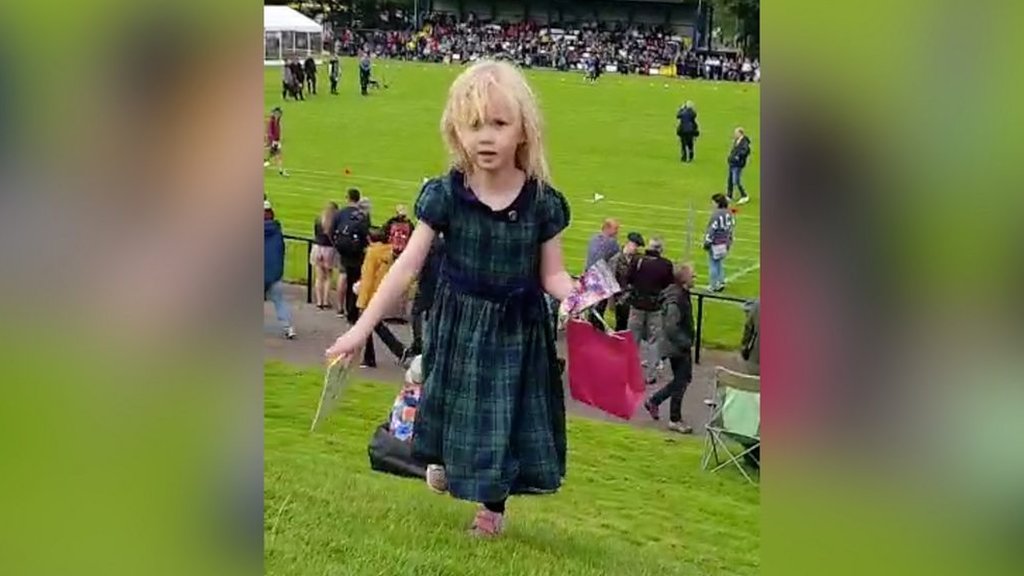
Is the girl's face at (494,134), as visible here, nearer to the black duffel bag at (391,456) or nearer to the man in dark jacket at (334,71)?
the black duffel bag at (391,456)

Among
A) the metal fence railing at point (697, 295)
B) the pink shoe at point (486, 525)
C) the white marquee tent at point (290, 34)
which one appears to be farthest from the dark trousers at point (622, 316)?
the white marquee tent at point (290, 34)

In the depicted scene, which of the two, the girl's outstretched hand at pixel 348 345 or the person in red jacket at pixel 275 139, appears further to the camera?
the person in red jacket at pixel 275 139

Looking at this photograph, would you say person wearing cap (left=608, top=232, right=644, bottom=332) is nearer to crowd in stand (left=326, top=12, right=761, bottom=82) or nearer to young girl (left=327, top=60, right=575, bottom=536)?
crowd in stand (left=326, top=12, right=761, bottom=82)

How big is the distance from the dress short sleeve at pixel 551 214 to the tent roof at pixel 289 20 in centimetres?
125

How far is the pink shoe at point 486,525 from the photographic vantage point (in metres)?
3.88

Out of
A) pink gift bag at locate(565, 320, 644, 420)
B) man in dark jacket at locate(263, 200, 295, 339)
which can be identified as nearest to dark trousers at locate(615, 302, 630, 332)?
pink gift bag at locate(565, 320, 644, 420)

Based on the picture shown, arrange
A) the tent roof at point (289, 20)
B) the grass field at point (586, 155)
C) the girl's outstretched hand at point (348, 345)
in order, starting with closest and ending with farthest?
the girl's outstretched hand at point (348, 345) → the tent roof at point (289, 20) → the grass field at point (586, 155)

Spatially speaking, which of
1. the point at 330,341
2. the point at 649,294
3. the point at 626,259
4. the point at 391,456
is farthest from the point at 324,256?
the point at 391,456

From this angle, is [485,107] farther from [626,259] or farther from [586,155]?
[626,259]

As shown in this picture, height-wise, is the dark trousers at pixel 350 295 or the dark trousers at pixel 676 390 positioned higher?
the dark trousers at pixel 350 295

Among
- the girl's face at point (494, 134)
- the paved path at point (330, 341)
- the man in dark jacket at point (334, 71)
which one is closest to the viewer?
the girl's face at point (494, 134)

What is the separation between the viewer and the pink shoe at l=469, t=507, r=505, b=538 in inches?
153

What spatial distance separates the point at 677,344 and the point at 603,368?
1.69 m

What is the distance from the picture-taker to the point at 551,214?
363 centimetres
